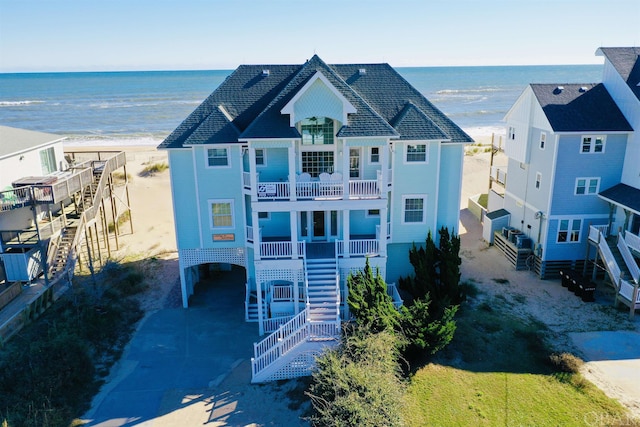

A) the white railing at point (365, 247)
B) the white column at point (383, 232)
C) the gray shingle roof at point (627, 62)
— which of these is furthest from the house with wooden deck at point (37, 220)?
the gray shingle roof at point (627, 62)

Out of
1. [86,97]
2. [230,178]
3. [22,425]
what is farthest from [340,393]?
[86,97]

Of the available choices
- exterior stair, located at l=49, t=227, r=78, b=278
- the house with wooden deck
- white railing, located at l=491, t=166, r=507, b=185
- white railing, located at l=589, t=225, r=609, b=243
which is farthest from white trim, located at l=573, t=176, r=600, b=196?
exterior stair, located at l=49, t=227, r=78, b=278

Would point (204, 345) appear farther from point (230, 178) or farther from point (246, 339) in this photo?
point (230, 178)

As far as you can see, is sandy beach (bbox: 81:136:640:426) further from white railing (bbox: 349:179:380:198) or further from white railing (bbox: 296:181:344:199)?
white railing (bbox: 349:179:380:198)

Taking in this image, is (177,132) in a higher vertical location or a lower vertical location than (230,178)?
higher

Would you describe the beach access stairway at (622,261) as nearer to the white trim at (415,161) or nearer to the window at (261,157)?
the white trim at (415,161)

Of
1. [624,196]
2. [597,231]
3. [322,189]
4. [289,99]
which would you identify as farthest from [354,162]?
[624,196]
